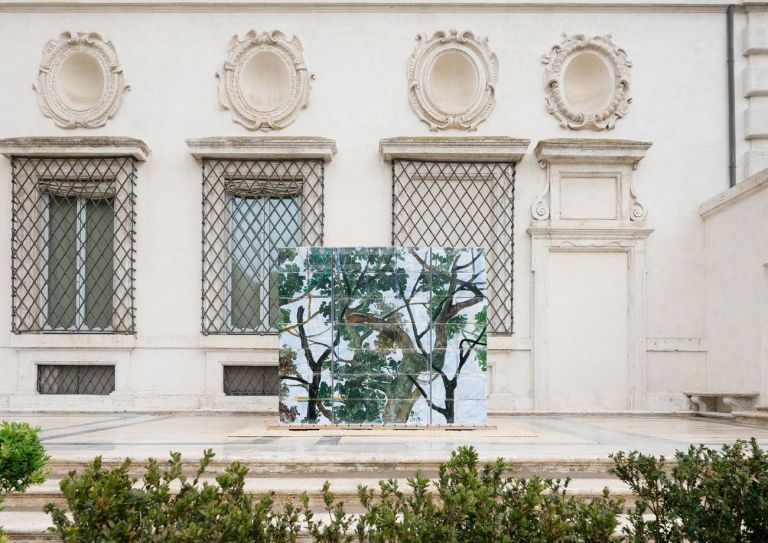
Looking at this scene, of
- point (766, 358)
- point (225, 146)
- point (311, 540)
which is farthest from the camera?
point (225, 146)

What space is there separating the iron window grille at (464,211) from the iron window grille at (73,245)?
401 centimetres

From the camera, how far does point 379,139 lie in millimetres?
10852

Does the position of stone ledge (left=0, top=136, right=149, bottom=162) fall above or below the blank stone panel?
above

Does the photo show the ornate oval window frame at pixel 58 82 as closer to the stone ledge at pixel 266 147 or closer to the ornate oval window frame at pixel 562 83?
the stone ledge at pixel 266 147

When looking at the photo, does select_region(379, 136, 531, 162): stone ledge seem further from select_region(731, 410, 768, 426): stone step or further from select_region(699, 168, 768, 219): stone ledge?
select_region(731, 410, 768, 426): stone step

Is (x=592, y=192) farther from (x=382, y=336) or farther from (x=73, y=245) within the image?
(x=73, y=245)

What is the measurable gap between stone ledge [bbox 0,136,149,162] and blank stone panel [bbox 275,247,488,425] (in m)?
4.04

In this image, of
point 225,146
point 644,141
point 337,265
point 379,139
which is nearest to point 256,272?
point 225,146

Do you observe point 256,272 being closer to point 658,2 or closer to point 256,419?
point 256,419

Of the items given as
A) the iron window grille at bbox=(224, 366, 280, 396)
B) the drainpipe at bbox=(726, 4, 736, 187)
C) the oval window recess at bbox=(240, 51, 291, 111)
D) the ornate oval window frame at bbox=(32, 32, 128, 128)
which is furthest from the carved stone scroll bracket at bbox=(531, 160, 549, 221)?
the ornate oval window frame at bbox=(32, 32, 128, 128)

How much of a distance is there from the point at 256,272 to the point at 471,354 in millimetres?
4415

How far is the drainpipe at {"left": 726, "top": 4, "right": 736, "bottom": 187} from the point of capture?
10797 mm

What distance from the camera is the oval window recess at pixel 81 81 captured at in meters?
11.1

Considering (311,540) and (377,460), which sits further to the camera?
(377,460)
